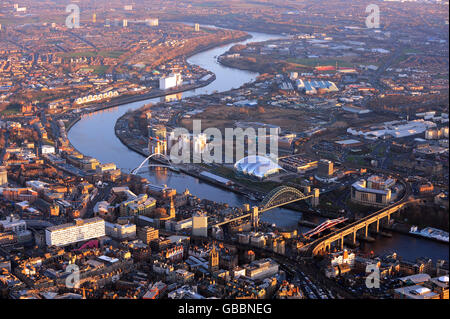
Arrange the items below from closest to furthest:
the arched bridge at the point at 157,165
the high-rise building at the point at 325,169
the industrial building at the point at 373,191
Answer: the industrial building at the point at 373,191
the high-rise building at the point at 325,169
the arched bridge at the point at 157,165

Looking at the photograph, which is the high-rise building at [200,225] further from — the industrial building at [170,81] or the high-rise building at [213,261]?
the industrial building at [170,81]

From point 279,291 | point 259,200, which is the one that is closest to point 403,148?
point 259,200

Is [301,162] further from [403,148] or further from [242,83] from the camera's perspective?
[242,83]

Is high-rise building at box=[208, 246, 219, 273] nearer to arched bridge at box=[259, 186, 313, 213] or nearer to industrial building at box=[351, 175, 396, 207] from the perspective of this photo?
arched bridge at box=[259, 186, 313, 213]

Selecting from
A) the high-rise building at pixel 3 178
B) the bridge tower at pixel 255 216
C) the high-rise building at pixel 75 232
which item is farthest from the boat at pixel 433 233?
the high-rise building at pixel 3 178
